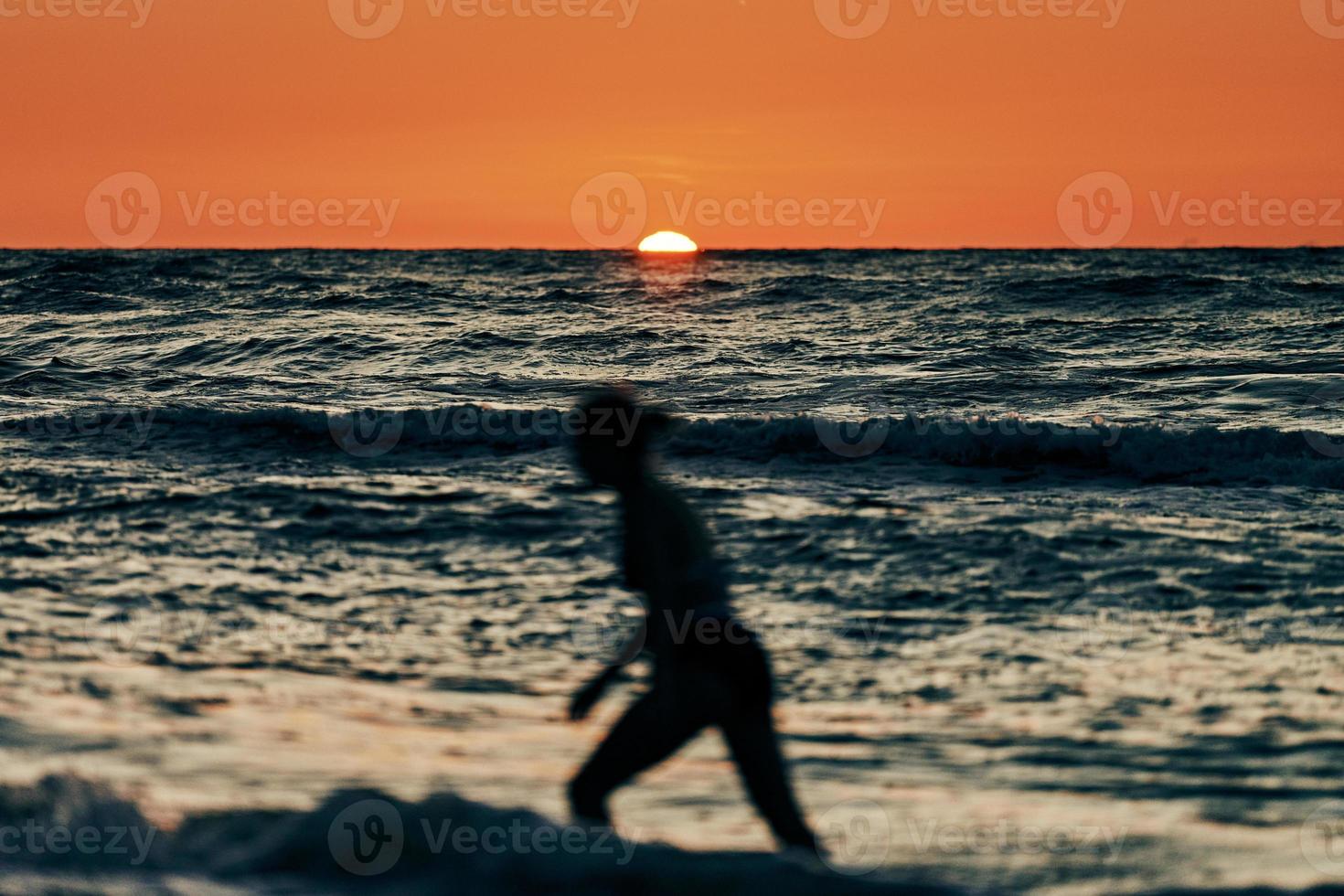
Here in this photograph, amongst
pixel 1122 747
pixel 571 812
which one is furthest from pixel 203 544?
pixel 1122 747

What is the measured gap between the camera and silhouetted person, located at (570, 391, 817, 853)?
12.5ft

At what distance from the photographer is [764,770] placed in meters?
3.85

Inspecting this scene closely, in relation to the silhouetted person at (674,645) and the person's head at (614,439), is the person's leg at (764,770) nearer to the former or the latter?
the silhouetted person at (674,645)

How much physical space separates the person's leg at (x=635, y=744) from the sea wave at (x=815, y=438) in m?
9.30

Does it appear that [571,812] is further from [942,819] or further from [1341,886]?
[1341,886]

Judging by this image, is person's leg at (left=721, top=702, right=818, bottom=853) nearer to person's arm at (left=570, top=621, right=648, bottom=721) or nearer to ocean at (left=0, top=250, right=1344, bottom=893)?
ocean at (left=0, top=250, right=1344, bottom=893)

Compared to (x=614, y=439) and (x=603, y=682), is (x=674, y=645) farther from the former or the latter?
(x=614, y=439)

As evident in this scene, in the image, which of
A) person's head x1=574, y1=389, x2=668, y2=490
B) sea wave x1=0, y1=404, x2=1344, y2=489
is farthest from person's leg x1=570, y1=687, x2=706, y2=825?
sea wave x1=0, y1=404, x2=1344, y2=489

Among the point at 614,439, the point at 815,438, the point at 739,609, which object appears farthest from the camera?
the point at 815,438

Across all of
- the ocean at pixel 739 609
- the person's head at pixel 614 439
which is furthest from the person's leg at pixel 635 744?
the person's head at pixel 614 439

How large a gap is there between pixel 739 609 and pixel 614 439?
4.05 m

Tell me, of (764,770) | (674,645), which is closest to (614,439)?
(674,645)

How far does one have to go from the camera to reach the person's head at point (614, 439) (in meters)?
3.79

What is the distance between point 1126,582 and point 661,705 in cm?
519
